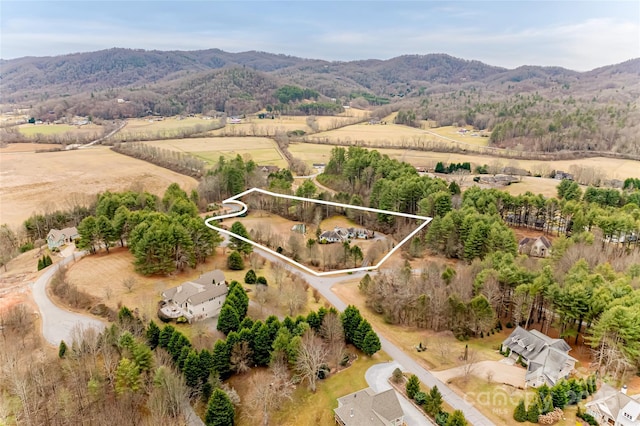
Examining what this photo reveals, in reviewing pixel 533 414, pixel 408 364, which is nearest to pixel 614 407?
pixel 533 414

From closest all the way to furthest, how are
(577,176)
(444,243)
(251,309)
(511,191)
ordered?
(251,309)
(444,243)
(511,191)
(577,176)

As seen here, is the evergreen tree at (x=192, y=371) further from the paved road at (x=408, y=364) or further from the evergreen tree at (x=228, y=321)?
the paved road at (x=408, y=364)

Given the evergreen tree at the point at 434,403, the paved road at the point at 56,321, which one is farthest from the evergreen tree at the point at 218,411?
the paved road at the point at 56,321

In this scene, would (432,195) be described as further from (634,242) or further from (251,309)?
(251,309)

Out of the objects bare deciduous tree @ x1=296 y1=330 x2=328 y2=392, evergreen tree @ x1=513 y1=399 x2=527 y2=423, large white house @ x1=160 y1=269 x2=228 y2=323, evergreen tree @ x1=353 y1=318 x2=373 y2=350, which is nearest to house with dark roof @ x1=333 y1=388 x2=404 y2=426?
bare deciduous tree @ x1=296 y1=330 x2=328 y2=392

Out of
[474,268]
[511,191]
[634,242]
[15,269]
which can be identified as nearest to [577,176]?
[511,191]
